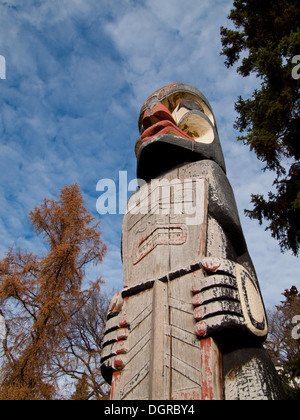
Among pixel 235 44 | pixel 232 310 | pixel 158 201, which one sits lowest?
pixel 232 310

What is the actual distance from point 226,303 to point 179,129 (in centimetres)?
274

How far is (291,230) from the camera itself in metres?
4.83

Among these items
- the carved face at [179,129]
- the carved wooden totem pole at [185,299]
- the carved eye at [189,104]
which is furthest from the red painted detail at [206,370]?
the carved eye at [189,104]

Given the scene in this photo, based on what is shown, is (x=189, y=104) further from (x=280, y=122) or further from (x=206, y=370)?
(x=206, y=370)

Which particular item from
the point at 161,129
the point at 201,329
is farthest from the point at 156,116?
the point at 201,329

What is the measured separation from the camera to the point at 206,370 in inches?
87.7

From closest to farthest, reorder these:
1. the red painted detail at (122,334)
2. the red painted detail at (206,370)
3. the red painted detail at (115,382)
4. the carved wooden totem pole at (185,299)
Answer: the red painted detail at (206,370) → the carved wooden totem pole at (185,299) → the red painted detail at (115,382) → the red painted detail at (122,334)

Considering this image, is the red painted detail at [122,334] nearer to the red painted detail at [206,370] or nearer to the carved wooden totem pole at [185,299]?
the carved wooden totem pole at [185,299]

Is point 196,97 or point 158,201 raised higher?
point 196,97

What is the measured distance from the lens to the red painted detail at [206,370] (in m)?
2.15

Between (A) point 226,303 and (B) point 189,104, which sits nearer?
(A) point 226,303

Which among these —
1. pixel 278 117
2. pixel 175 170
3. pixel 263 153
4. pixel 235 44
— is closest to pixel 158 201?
pixel 175 170
